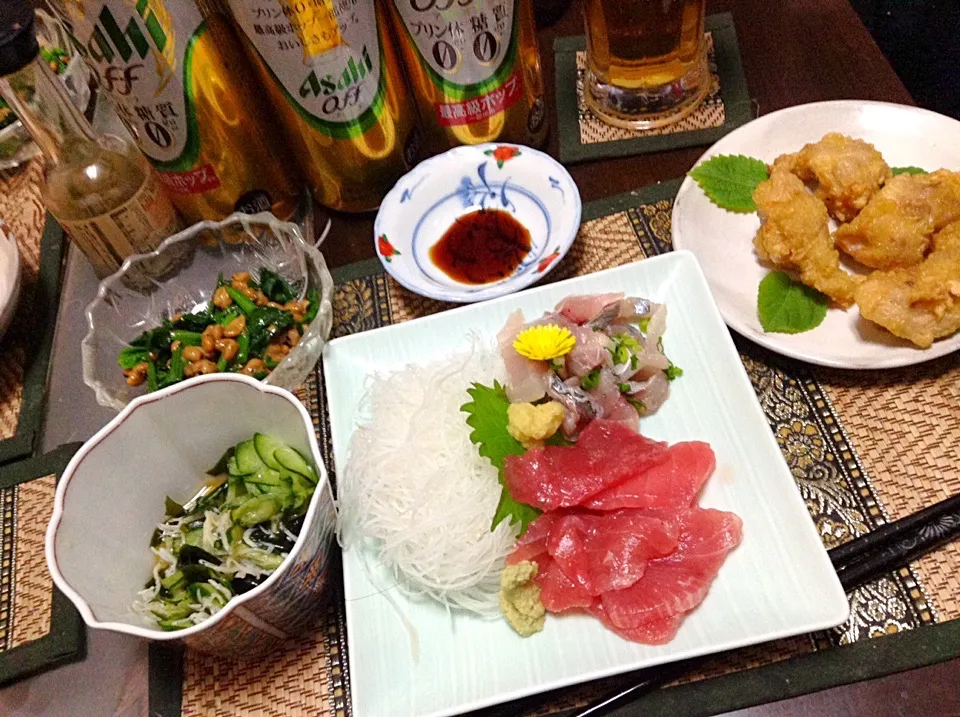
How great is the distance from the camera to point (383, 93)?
4.61 ft

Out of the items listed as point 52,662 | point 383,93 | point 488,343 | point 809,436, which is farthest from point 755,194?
point 52,662

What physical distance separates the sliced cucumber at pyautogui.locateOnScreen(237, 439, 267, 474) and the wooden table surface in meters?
0.58

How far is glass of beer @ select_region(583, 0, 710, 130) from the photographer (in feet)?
4.90

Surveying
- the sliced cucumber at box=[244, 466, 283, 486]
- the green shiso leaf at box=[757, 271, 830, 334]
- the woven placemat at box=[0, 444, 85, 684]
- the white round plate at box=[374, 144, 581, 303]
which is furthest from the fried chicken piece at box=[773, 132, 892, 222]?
the woven placemat at box=[0, 444, 85, 684]

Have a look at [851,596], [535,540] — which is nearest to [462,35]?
[535,540]

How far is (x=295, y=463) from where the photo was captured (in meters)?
1.08

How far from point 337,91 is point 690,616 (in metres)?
1.10

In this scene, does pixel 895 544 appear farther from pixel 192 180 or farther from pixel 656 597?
pixel 192 180

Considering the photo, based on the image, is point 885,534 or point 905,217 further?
point 905,217

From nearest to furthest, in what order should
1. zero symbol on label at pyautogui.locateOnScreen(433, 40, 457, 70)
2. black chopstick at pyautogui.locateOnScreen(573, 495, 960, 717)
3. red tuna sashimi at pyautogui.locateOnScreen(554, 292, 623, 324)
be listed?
black chopstick at pyautogui.locateOnScreen(573, 495, 960, 717)
red tuna sashimi at pyautogui.locateOnScreen(554, 292, 623, 324)
zero symbol on label at pyautogui.locateOnScreen(433, 40, 457, 70)

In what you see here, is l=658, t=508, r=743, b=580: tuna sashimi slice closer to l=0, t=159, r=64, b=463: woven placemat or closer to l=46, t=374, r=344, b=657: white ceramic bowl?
l=46, t=374, r=344, b=657: white ceramic bowl

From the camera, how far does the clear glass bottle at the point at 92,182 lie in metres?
1.33

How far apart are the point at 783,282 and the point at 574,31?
1.00 metres

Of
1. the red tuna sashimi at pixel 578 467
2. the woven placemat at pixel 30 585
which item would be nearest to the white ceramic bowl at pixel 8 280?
the woven placemat at pixel 30 585
